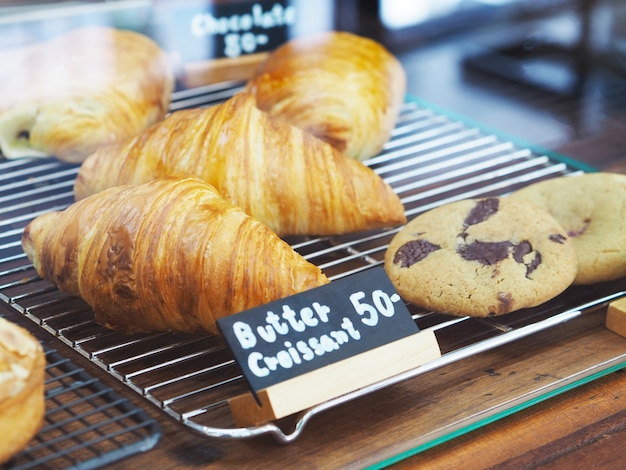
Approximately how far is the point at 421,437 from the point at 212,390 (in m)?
0.26

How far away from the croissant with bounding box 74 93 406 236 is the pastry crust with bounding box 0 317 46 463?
548 mm

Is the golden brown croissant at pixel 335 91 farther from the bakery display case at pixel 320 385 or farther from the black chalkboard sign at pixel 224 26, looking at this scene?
the black chalkboard sign at pixel 224 26

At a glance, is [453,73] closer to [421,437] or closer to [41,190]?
[41,190]

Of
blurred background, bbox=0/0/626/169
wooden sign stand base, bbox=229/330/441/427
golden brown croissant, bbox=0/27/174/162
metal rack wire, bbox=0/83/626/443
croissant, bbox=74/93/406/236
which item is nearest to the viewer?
wooden sign stand base, bbox=229/330/441/427

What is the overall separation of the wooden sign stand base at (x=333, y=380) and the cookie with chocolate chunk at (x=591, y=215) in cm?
37

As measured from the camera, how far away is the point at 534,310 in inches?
51.8

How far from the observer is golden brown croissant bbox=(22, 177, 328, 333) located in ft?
3.81

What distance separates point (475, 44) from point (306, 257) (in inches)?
40.6

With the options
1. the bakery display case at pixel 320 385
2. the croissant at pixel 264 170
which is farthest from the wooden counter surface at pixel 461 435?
the croissant at pixel 264 170

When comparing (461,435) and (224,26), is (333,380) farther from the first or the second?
(224,26)

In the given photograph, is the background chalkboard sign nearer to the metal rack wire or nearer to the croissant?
the metal rack wire

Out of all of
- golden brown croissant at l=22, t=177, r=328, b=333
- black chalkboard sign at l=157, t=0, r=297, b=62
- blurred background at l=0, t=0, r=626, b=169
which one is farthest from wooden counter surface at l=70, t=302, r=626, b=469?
black chalkboard sign at l=157, t=0, r=297, b=62

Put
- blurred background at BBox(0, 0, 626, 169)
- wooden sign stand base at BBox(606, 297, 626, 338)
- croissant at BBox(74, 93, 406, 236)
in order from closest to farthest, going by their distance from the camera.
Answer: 1. wooden sign stand base at BBox(606, 297, 626, 338)
2. croissant at BBox(74, 93, 406, 236)
3. blurred background at BBox(0, 0, 626, 169)

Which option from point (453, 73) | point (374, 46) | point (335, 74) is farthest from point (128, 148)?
point (453, 73)
